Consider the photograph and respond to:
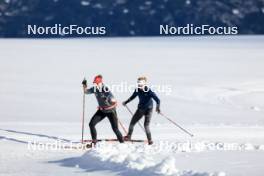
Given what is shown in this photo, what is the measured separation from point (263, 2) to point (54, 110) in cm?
12837

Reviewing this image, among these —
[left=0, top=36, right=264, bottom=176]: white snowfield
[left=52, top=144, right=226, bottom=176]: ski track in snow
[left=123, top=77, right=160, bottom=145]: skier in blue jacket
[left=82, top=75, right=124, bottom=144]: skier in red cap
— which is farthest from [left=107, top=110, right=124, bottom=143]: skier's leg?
[left=52, top=144, right=226, bottom=176]: ski track in snow

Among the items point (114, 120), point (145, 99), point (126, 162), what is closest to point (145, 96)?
point (145, 99)

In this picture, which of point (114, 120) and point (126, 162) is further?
point (114, 120)

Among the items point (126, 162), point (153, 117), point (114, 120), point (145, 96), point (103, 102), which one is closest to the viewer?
point (126, 162)

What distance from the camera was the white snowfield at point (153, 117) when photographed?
9125 millimetres

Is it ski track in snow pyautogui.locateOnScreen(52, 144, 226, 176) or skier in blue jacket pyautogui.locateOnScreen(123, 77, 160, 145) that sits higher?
skier in blue jacket pyautogui.locateOnScreen(123, 77, 160, 145)

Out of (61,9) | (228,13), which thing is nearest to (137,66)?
(228,13)

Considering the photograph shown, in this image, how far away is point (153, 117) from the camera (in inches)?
677

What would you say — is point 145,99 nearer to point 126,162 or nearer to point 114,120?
point 114,120

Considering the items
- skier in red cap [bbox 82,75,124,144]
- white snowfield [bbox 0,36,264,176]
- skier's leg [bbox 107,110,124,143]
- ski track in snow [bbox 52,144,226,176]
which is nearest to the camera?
ski track in snow [bbox 52,144,226,176]

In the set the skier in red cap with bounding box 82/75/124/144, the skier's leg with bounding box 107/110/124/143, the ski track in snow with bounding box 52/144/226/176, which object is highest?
the skier in red cap with bounding box 82/75/124/144

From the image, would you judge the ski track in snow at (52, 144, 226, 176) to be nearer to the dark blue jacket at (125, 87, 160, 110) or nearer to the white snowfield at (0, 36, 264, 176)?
the white snowfield at (0, 36, 264, 176)

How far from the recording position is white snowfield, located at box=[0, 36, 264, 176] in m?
9.12

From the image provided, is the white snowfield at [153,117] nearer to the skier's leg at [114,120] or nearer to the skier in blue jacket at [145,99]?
the skier's leg at [114,120]
